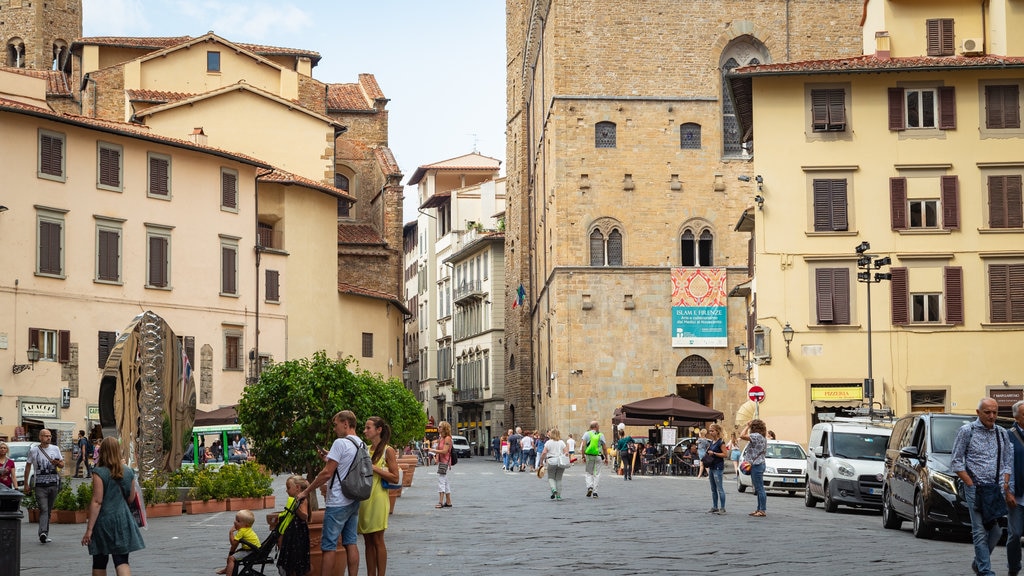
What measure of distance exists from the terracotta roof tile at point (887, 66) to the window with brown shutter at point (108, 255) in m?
19.1

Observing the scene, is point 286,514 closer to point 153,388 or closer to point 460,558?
point 460,558

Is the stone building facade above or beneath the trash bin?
above

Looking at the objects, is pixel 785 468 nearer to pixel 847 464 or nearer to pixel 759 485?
pixel 847 464

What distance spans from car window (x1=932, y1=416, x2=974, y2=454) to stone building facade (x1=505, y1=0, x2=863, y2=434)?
3778 centimetres

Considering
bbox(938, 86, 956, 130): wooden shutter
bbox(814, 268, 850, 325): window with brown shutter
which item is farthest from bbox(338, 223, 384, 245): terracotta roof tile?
bbox(938, 86, 956, 130): wooden shutter

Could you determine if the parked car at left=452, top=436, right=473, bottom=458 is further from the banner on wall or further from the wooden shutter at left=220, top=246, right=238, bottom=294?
the wooden shutter at left=220, top=246, right=238, bottom=294

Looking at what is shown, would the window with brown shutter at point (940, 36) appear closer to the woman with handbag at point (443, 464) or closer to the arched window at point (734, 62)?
the arched window at point (734, 62)

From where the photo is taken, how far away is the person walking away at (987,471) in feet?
45.6

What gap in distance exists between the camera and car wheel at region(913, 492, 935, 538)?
1866cm

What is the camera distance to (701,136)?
59.3 m

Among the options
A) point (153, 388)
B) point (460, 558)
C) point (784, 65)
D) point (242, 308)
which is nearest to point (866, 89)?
point (784, 65)

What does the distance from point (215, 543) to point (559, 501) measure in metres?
10.6

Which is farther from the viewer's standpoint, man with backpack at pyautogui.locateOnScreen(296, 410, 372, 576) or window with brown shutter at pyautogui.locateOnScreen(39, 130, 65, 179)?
window with brown shutter at pyautogui.locateOnScreen(39, 130, 65, 179)

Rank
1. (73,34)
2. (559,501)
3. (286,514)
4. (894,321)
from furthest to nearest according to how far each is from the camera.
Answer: (73,34) < (894,321) < (559,501) < (286,514)
